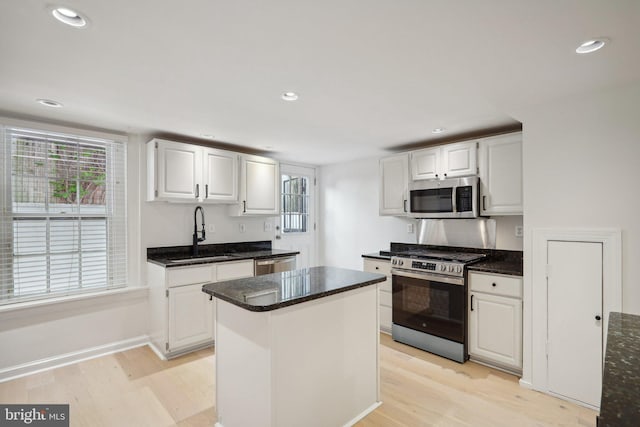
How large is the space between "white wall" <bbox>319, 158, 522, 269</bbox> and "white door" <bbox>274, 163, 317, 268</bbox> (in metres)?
0.19

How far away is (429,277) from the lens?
320cm

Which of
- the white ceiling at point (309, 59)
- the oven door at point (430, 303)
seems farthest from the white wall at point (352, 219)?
the white ceiling at point (309, 59)

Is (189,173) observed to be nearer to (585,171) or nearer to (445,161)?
(445,161)

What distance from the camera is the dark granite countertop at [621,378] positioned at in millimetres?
697

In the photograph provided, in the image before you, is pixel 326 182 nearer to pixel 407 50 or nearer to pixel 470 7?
pixel 407 50

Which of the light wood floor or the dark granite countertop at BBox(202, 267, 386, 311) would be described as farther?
the light wood floor

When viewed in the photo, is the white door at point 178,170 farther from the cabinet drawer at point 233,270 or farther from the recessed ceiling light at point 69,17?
the recessed ceiling light at point 69,17

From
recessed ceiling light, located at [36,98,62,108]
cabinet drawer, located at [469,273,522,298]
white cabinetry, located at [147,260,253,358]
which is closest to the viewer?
recessed ceiling light, located at [36,98,62,108]

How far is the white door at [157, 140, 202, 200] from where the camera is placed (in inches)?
130

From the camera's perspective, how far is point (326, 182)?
538 cm

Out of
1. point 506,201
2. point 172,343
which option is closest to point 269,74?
point 506,201

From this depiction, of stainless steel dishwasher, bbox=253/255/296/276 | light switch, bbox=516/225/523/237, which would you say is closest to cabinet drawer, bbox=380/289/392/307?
stainless steel dishwasher, bbox=253/255/296/276

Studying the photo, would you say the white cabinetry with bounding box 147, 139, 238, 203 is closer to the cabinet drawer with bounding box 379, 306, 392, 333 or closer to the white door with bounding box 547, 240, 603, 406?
the cabinet drawer with bounding box 379, 306, 392, 333

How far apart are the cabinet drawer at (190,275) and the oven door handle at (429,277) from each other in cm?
201
